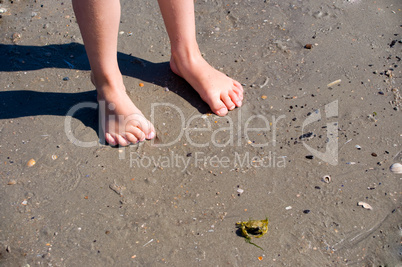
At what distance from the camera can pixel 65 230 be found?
1.84 m

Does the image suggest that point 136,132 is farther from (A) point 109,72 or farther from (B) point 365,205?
(B) point 365,205

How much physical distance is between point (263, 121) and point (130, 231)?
40.0 inches

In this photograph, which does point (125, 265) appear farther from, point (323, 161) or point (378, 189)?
point (378, 189)

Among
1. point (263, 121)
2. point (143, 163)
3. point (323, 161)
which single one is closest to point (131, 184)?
point (143, 163)

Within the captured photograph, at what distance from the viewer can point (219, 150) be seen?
7.17ft

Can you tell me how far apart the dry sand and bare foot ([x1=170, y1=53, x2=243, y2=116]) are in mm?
78

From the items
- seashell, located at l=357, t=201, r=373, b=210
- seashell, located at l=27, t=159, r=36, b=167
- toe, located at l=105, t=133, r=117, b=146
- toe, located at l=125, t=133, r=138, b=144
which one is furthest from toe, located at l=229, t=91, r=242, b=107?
seashell, located at l=27, t=159, r=36, b=167

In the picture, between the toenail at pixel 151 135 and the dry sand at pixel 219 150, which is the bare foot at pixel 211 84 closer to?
the dry sand at pixel 219 150

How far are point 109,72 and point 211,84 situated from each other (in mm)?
633

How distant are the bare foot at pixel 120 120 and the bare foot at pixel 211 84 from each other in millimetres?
415

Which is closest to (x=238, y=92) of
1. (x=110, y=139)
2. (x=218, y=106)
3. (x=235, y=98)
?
(x=235, y=98)

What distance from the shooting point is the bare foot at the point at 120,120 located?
2.20 meters

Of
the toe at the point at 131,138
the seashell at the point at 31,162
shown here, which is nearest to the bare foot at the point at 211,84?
the toe at the point at 131,138

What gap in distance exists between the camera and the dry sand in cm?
178
